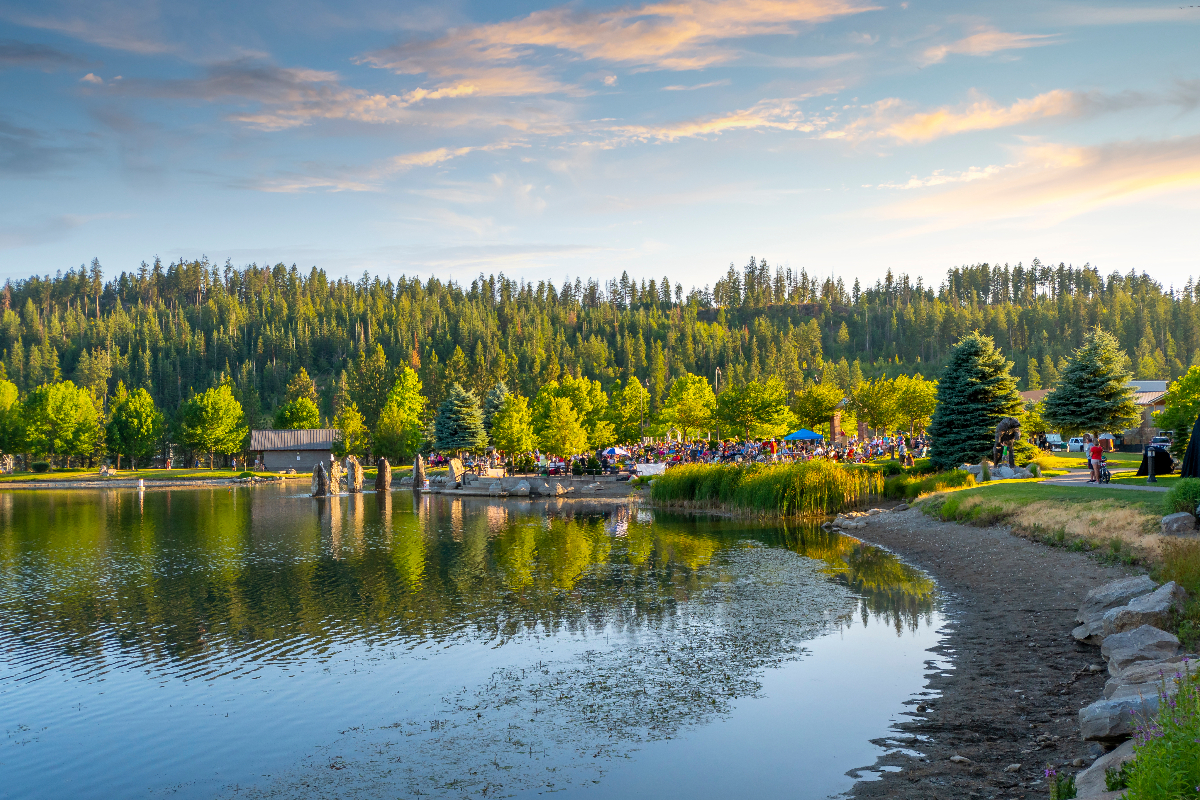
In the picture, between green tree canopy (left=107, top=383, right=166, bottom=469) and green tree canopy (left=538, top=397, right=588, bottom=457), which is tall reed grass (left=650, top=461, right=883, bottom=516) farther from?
green tree canopy (left=107, top=383, right=166, bottom=469)

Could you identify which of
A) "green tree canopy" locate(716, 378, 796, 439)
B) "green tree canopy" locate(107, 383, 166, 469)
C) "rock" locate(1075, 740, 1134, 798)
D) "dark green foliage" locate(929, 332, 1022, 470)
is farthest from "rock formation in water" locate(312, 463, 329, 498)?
"rock" locate(1075, 740, 1134, 798)

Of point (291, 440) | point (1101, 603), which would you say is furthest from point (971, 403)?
point (291, 440)

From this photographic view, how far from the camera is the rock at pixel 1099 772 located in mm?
7410

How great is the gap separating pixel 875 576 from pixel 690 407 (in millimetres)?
66262

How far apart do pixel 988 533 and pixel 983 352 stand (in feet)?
65.8

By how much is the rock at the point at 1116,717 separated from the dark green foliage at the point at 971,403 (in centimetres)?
3645

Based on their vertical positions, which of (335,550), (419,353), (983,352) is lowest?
(335,550)

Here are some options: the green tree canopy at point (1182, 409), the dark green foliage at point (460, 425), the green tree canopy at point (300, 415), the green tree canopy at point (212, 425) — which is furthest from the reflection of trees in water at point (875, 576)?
the green tree canopy at point (300, 415)

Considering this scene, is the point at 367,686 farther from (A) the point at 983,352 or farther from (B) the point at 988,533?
(A) the point at 983,352

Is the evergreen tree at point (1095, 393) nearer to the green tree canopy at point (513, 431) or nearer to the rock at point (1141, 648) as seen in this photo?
the rock at point (1141, 648)

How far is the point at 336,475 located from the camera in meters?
66.4

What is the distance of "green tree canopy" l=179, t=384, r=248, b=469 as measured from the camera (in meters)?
109

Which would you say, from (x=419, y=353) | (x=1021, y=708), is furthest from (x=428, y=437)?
(x=1021, y=708)

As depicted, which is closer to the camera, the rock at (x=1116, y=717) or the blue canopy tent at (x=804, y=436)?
the rock at (x=1116, y=717)
